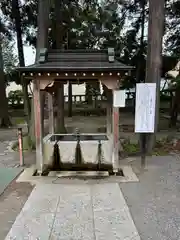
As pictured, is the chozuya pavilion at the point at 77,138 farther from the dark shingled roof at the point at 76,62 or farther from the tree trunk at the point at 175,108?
the tree trunk at the point at 175,108

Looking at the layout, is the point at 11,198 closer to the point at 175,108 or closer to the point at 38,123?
the point at 38,123

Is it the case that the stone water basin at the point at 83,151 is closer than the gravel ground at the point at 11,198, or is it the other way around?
A: the gravel ground at the point at 11,198

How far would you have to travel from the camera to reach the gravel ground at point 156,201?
325 centimetres

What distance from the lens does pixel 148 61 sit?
753 centimetres

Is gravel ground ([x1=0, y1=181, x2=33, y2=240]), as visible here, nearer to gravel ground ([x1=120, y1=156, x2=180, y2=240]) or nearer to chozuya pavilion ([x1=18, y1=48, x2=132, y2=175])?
chozuya pavilion ([x1=18, y1=48, x2=132, y2=175])

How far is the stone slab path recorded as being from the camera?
3127 mm

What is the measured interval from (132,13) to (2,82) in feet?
30.5

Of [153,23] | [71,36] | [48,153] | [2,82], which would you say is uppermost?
[71,36]

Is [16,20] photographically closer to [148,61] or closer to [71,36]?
[71,36]

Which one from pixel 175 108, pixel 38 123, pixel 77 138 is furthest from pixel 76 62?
pixel 175 108

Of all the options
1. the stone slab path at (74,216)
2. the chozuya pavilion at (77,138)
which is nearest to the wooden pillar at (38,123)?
the chozuya pavilion at (77,138)

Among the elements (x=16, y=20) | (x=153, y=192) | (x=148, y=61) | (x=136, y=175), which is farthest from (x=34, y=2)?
(x=153, y=192)

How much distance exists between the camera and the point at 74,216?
142 inches

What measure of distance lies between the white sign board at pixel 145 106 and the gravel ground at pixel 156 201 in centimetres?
106
